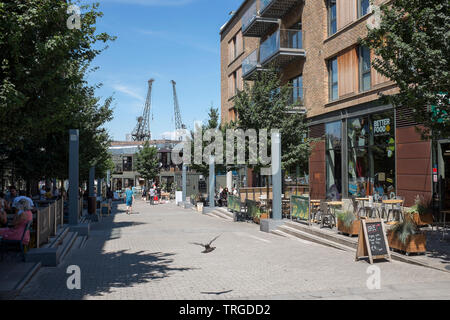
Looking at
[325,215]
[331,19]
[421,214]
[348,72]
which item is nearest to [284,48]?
[331,19]

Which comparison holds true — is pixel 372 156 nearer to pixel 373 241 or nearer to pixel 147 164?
pixel 373 241

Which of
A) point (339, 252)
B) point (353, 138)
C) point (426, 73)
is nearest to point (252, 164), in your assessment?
point (353, 138)

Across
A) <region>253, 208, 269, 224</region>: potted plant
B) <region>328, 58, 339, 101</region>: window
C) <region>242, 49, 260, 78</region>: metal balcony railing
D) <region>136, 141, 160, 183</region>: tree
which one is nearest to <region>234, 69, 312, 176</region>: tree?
<region>253, 208, 269, 224</region>: potted plant

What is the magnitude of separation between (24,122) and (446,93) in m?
8.14

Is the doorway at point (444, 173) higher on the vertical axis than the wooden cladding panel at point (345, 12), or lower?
lower

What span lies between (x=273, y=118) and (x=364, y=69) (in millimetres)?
4418

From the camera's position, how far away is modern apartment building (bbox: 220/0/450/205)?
15312mm

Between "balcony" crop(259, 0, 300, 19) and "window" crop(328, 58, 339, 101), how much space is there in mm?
5075

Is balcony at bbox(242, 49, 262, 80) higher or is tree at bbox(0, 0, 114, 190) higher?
balcony at bbox(242, 49, 262, 80)

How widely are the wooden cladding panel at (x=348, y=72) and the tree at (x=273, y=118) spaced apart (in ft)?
8.05

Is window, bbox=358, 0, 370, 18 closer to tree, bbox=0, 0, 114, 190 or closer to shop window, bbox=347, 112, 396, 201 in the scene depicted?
shop window, bbox=347, 112, 396, 201

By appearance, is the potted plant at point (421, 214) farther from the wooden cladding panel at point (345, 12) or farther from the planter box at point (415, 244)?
the wooden cladding panel at point (345, 12)

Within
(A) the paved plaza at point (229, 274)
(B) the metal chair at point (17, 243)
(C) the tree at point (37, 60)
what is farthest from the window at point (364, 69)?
(B) the metal chair at point (17, 243)

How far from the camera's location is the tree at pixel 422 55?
859cm
